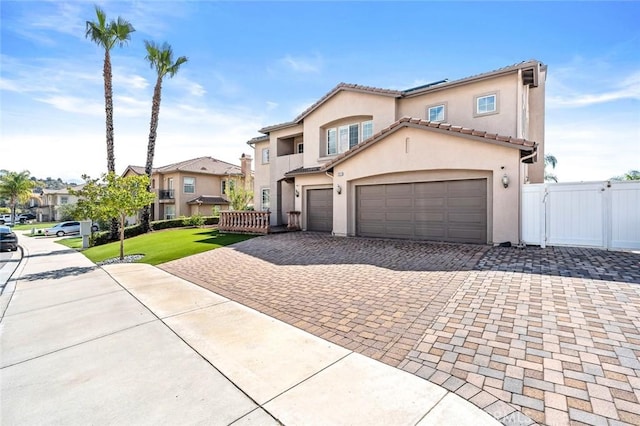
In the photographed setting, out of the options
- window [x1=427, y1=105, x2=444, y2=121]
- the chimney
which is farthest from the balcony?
window [x1=427, y1=105, x2=444, y2=121]

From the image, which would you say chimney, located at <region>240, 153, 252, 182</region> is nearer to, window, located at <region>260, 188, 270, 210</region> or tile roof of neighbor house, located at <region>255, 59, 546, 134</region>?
window, located at <region>260, 188, 270, 210</region>

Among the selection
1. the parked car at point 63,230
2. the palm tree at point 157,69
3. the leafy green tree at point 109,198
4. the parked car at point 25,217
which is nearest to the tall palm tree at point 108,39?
the palm tree at point 157,69

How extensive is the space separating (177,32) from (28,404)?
14745mm

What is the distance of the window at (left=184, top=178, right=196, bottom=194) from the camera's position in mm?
33938

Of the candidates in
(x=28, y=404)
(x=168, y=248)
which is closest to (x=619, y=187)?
(x=28, y=404)

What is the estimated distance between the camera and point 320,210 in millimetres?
17422

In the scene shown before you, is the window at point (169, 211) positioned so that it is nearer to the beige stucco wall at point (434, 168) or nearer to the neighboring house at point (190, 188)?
the neighboring house at point (190, 188)

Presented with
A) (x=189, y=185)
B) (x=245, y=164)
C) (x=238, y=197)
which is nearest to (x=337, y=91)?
(x=238, y=197)

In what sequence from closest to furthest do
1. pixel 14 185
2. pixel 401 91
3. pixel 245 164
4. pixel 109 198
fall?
pixel 109 198, pixel 401 91, pixel 245 164, pixel 14 185

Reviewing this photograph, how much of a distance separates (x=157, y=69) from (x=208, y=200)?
50.6ft

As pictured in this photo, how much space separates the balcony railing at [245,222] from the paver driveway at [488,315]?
6808mm

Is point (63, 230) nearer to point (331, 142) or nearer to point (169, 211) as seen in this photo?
point (169, 211)

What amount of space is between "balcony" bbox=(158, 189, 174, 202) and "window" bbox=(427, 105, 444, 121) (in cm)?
3042

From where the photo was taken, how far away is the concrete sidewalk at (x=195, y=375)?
2.80 metres
